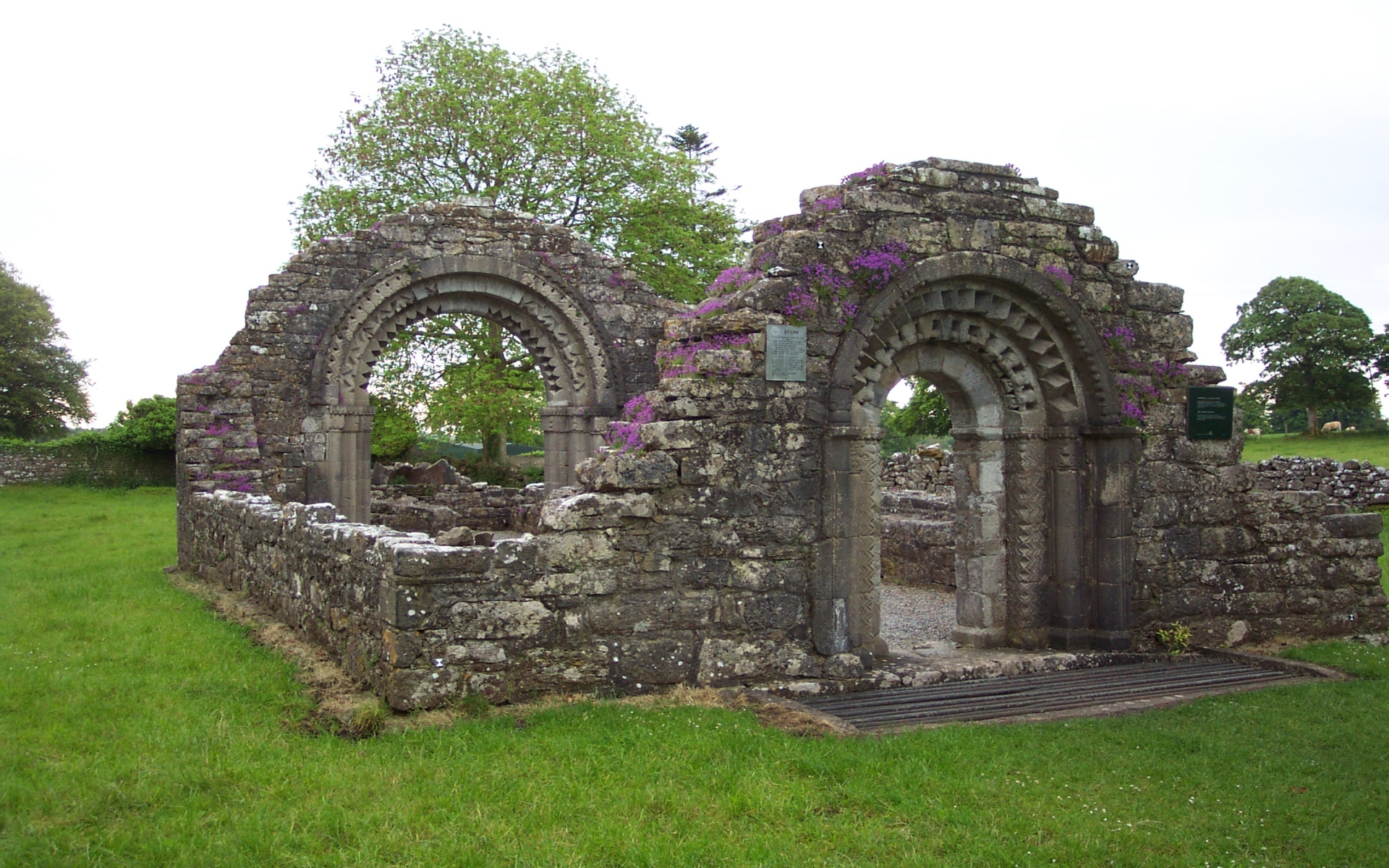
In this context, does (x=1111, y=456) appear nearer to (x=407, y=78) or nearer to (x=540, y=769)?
(x=540, y=769)

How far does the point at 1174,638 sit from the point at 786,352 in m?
4.05

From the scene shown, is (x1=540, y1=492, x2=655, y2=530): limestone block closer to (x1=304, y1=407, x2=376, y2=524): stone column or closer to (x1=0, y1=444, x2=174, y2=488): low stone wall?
(x1=304, y1=407, x2=376, y2=524): stone column

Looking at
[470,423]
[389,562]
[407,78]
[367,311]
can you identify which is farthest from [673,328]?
[407,78]

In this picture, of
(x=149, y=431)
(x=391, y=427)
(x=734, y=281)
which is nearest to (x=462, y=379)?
(x=391, y=427)

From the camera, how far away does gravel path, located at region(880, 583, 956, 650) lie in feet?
30.8

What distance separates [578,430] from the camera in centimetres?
1367

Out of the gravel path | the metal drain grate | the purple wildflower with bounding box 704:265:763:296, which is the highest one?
the purple wildflower with bounding box 704:265:763:296

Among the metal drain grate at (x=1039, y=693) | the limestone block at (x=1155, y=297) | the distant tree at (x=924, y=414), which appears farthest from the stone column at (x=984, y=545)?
the distant tree at (x=924, y=414)

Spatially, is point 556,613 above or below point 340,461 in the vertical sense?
below

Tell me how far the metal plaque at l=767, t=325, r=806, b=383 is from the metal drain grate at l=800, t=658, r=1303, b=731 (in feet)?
7.13

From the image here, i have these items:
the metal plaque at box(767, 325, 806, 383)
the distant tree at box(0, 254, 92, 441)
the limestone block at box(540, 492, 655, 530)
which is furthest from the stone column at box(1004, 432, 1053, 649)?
the distant tree at box(0, 254, 92, 441)

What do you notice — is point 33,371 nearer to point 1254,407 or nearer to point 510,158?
point 510,158

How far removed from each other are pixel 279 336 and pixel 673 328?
22.4 feet

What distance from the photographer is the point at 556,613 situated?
645 cm
